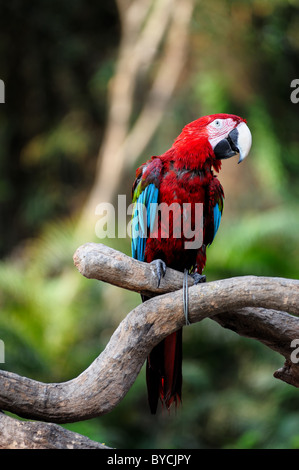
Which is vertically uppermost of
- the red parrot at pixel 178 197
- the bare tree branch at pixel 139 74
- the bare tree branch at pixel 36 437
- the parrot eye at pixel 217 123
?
the bare tree branch at pixel 139 74

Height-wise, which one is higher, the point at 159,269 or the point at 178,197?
the point at 178,197

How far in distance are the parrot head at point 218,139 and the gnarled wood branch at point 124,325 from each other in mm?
449

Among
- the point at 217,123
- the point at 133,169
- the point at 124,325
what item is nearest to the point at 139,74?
the point at 133,169

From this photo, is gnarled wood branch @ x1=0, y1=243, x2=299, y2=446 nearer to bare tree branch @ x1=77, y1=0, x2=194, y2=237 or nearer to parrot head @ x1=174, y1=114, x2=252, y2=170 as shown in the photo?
parrot head @ x1=174, y1=114, x2=252, y2=170

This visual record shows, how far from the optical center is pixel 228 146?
1785 millimetres

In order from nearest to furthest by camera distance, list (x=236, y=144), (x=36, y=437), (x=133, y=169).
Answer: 1. (x=36, y=437)
2. (x=236, y=144)
3. (x=133, y=169)

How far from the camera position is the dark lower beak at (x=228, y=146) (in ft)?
5.82

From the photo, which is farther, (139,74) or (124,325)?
(139,74)

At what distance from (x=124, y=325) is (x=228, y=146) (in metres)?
0.67

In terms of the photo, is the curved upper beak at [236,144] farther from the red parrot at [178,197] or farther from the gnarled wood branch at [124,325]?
the gnarled wood branch at [124,325]

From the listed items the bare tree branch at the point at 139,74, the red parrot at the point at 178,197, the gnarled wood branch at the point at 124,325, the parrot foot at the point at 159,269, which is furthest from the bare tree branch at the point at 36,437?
the bare tree branch at the point at 139,74

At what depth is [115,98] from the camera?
4.75 meters

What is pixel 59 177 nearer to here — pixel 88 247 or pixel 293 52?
pixel 293 52

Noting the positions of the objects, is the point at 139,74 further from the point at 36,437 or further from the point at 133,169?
the point at 36,437
